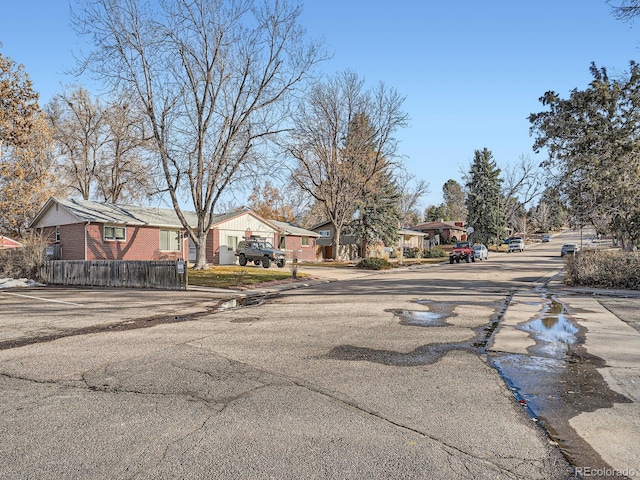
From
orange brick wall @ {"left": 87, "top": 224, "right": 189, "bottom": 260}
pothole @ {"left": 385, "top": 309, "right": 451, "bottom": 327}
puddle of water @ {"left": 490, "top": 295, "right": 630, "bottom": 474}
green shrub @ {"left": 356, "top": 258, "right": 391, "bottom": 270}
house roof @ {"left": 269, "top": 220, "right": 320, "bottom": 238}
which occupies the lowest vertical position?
puddle of water @ {"left": 490, "top": 295, "right": 630, "bottom": 474}

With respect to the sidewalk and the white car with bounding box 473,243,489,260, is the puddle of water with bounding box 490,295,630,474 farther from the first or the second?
the white car with bounding box 473,243,489,260

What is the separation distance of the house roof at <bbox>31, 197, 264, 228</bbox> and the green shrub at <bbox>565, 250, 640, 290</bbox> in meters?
25.7

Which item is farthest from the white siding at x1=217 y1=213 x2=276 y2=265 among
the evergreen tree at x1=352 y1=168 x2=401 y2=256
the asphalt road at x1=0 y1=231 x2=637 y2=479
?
the asphalt road at x1=0 y1=231 x2=637 y2=479

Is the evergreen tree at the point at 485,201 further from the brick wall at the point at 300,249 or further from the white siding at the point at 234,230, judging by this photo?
the white siding at the point at 234,230

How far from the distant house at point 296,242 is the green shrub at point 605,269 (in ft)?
86.2

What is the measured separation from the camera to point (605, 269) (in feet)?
58.9

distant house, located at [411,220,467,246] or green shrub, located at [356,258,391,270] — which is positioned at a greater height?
distant house, located at [411,220,467,246]

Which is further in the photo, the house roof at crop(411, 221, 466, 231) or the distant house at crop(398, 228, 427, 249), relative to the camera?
the house roof at crop(411, 221, 466, 231)

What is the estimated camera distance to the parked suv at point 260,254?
3158 cm

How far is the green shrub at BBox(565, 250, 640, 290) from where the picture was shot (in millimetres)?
17062

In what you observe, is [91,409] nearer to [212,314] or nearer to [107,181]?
[212,314]

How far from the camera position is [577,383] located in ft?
19.0

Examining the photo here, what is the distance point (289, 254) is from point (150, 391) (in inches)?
1527

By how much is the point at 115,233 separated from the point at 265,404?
96.3 feet
